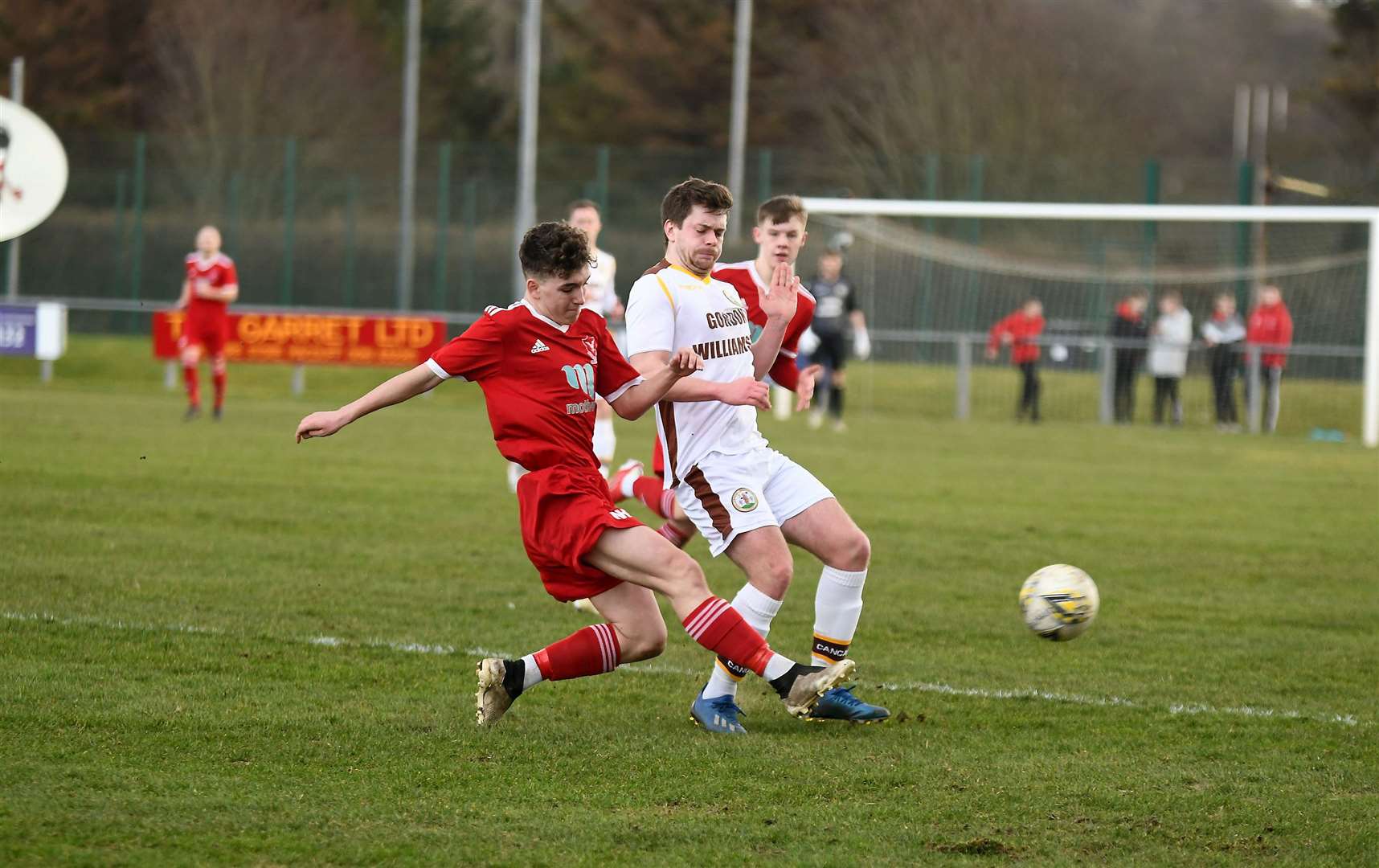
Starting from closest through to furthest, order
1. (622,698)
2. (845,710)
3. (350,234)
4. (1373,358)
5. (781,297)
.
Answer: (845,710)
(781,297)
(622,698)
(1373,358)
(350,234)

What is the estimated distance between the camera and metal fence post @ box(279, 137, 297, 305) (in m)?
34.8

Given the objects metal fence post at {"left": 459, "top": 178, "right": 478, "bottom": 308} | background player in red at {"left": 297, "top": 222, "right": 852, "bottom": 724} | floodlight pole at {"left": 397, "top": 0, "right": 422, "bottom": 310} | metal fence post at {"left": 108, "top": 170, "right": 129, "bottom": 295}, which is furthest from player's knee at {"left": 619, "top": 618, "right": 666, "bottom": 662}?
metal fence post at {"left": 108, "top": 170, "right": 129, "bottom": 295}

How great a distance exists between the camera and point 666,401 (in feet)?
19.0

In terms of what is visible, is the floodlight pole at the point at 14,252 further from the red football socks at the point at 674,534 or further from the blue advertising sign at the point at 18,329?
the red football socks at the point at 674,534

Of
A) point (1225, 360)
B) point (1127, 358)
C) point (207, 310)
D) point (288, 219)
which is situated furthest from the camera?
point (288, 219)

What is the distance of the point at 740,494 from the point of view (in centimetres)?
571

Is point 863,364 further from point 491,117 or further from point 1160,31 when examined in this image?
point 1160,31

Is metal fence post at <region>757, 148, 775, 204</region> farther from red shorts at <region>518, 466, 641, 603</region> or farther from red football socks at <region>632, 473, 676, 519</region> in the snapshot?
red shorts at <region>518, 466, 641, 603</region>

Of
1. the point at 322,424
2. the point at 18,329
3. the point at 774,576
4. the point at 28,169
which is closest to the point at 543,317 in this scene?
the point at 322,424

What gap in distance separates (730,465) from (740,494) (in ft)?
0.41

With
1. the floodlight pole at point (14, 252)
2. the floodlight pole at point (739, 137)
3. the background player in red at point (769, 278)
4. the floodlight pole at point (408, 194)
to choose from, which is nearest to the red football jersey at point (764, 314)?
the background player in red at point (769, 278)

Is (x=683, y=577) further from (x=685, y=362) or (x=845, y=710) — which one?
(x=845, y=710)

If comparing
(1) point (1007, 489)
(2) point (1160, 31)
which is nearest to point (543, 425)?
(1) point (1007, 489)

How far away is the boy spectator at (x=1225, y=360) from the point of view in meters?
22.4
